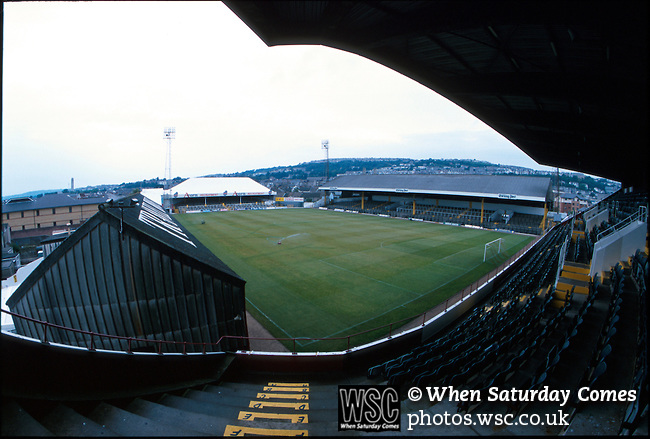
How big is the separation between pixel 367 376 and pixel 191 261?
6.41 metres

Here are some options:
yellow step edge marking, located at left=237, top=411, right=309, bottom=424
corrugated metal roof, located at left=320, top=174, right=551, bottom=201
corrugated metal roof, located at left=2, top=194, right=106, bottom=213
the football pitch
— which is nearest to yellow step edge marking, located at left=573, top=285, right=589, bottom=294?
the football pitch

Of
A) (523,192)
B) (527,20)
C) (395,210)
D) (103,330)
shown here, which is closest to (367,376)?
(103,330)

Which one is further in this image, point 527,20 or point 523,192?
point 523,192

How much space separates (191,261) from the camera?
9.36m

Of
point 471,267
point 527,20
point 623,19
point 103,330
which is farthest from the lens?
point 471,267

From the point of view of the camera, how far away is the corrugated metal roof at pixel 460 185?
4338 centimetres

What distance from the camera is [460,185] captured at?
51125 millimetres

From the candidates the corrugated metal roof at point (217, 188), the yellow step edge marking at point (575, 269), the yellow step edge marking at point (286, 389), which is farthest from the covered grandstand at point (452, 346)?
the corrugated metal roof at point (217, 188)

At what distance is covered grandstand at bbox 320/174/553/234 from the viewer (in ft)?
140

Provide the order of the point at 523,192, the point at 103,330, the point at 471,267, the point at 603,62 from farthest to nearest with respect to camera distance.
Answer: the point at 523,192
the point at 471,267
the point at 103,330
the point at 603,62

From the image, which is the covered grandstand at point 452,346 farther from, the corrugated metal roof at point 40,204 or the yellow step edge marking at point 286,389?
the corrugated metal roof at point 40,204

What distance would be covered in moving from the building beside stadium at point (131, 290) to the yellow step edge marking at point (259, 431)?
3.64m

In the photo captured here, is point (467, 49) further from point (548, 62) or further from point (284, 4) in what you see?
point (284, 4)

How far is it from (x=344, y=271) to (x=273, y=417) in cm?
1451
